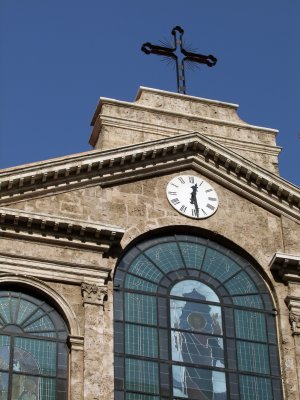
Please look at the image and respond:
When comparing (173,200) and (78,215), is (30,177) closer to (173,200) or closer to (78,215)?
(78,215)

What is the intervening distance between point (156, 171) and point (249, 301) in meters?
4.80

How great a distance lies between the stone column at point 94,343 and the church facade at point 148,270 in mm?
37

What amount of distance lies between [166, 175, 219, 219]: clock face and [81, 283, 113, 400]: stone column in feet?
13.3

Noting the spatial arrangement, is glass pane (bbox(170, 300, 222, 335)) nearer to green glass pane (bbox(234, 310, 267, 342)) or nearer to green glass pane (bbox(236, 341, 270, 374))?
green glass pane (bbox(234, 310, 267, 342))

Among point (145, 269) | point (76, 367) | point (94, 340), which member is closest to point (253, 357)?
point (145, 269)

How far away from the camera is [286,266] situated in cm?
4056

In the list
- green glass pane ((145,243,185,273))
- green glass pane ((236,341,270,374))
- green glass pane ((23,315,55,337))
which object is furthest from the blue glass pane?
green glass pane ((145,243,185,273))

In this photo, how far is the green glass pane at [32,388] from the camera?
36.4 meters

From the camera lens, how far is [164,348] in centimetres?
3847

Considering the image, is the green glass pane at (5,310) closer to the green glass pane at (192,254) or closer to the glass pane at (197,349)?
the glass pane at (197,349)

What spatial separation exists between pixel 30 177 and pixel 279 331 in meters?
8.28

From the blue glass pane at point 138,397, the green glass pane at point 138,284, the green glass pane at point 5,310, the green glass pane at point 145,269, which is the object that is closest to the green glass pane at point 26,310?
the green glass pane at point 5,310

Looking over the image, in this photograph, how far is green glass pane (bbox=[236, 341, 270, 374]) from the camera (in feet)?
128

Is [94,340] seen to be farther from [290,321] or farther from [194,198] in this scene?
[194,198]
